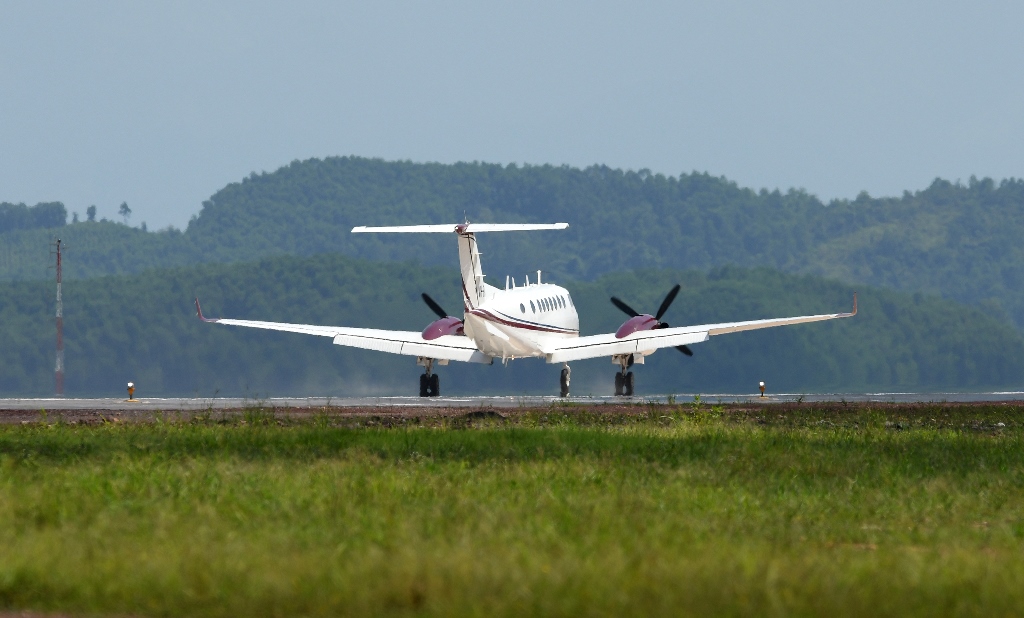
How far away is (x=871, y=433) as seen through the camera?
3141 centimetres

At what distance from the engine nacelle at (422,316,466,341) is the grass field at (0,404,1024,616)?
2209cm

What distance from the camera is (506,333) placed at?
171 feet

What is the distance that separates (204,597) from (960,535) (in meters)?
8.38

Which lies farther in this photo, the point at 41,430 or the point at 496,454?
the point at 41,430

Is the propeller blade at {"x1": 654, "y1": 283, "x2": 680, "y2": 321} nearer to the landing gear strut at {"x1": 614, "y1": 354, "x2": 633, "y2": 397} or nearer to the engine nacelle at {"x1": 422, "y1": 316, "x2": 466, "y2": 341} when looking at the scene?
the landing gear strut at {"x1": 614, "y1": 354, "x2": 633, "y2": 397}

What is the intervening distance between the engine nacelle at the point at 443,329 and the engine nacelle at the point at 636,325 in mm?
5739

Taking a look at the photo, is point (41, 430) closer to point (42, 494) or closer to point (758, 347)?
point (42, 494)

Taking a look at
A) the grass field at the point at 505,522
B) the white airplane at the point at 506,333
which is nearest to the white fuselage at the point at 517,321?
the white airplane at the point at 506,333

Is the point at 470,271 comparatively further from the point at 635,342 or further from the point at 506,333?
the point at 635,342

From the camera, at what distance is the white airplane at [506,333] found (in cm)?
5125

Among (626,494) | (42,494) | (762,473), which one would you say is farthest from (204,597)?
(762,473)

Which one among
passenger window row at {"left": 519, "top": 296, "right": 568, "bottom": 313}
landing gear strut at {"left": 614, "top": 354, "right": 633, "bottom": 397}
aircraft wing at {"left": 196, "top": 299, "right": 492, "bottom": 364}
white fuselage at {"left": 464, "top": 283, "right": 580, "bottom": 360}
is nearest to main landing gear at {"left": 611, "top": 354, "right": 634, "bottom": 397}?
landing gear strut at {"left": 614, "top": 354, "right": 633, "bottom": 397}

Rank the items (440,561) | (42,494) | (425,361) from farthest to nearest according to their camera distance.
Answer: (425,361) → (42,494) → (440,561)

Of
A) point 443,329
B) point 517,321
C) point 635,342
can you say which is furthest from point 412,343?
point 635,342
